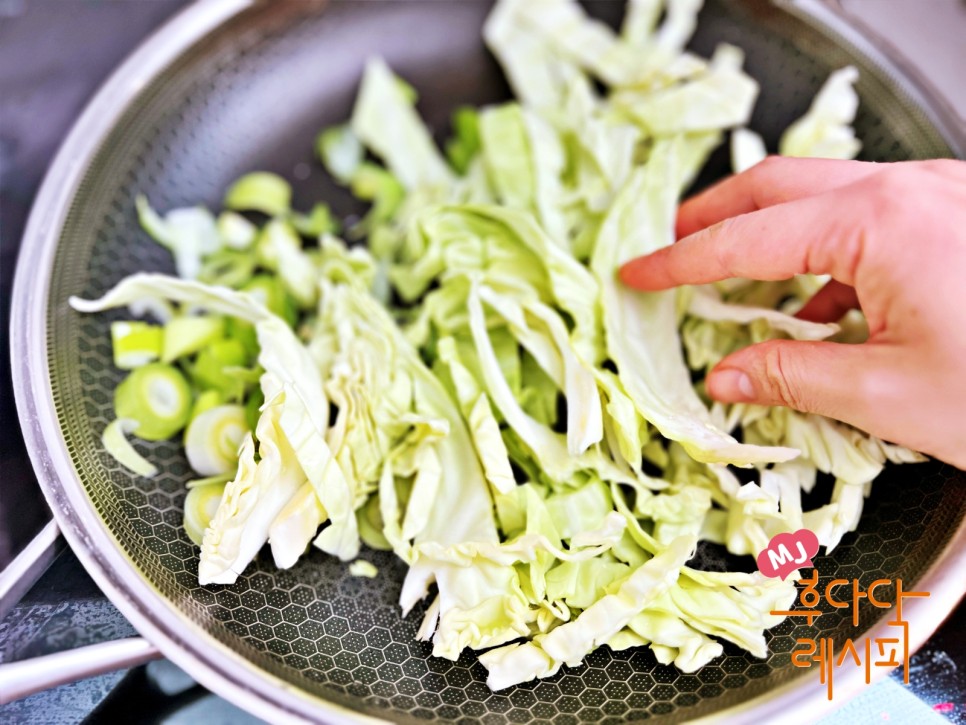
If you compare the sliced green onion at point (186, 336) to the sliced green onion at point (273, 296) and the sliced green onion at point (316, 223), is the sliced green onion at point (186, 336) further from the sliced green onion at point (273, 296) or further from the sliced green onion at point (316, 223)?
the sliced green onion at point (316, 223)

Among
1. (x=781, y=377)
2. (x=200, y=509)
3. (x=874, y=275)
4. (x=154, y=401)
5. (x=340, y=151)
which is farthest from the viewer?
(x=340, y=151)

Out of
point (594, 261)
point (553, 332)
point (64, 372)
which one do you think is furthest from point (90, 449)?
point (594, 261)

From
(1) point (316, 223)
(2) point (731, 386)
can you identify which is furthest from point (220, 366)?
(2) point (731, 386)

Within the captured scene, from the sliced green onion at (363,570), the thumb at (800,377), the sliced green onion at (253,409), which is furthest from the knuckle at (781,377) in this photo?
the sliced green onion at (253,409)

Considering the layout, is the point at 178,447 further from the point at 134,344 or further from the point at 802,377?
the point at 802,377

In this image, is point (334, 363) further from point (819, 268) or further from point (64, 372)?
point (819, 268)

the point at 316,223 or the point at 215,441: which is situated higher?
the point at 316,223
